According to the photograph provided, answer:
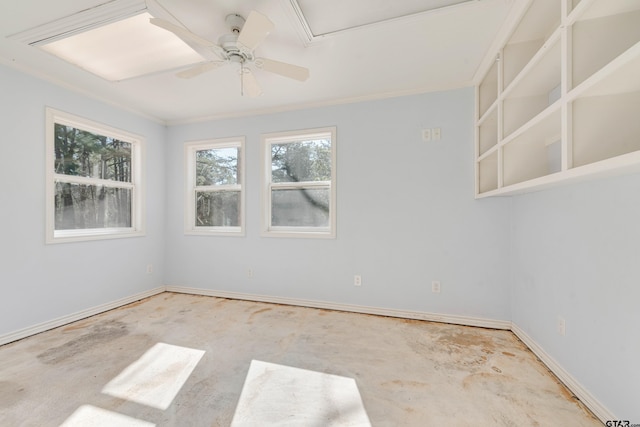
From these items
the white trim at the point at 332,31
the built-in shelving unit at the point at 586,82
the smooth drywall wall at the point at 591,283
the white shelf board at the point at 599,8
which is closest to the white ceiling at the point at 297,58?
the white trim at the point at 332,31

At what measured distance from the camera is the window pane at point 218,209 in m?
3.85

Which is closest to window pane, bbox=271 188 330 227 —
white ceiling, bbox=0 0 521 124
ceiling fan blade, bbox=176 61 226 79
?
white ceiling, bbox=0 0 521 124

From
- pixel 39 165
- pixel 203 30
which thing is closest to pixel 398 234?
pixel 203 30

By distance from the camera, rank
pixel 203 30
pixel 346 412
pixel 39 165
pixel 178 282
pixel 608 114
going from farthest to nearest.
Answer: pixel 178 282 < pixel 39 165 < pixel 203 30 < pixel 346 412 < pixel 608 114

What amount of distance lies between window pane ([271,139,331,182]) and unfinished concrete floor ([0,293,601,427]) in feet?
5.94

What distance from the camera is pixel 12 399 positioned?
1.67 meters

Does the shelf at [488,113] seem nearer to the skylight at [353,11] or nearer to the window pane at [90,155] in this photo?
the skylight at [353,11]

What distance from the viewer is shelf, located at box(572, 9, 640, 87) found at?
4.00 ft

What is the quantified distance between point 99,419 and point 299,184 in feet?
8.98

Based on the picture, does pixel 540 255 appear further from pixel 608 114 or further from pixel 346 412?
pixel 346 412

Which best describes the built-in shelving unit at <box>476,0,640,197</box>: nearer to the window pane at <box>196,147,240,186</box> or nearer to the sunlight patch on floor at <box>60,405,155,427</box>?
the sunlight patch on floor at <box>60,405,155,427</box>

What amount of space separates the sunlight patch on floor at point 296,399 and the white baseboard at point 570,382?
135 cm

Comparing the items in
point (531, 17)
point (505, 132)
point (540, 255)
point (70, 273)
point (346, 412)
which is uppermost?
point (531, 17)

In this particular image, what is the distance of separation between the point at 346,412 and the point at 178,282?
10.9ft
